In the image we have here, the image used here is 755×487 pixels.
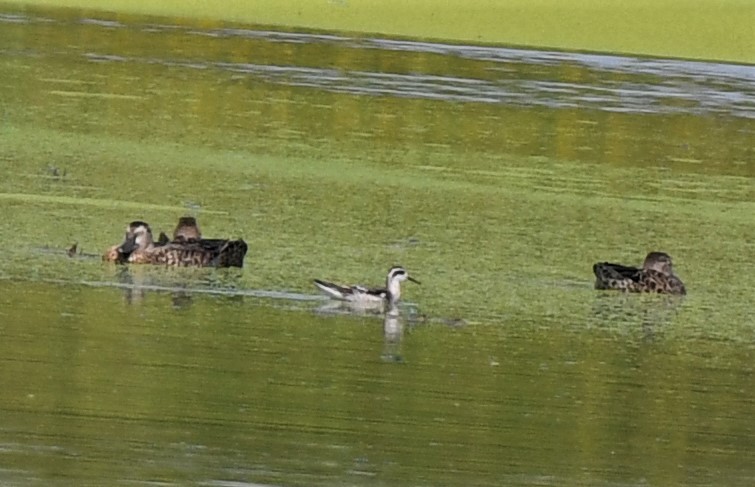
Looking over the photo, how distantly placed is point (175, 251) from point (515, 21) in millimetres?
24096

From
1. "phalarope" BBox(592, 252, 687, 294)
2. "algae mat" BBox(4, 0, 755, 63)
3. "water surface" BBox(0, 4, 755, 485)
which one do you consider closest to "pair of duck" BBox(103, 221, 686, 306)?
"phalarope" BBox(592, 252, 687, 294)

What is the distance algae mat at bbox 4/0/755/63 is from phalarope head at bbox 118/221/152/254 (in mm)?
21980

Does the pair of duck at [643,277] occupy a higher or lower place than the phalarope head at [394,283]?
higher

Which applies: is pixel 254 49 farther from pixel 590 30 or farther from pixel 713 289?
pixel 713 289

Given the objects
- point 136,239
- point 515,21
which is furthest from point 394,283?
point 515,21

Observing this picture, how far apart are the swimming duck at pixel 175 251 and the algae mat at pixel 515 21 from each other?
21.9 metres

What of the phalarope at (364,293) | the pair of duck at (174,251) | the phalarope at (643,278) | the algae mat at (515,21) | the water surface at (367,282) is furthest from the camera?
the algae mat at (515,21)

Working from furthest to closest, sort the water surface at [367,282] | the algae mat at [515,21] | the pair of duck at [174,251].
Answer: the algae mat at [515,21] → the pair of duck at [174,251] → the water surface at [367,282]

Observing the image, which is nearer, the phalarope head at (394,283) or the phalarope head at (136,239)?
the phalarope head at (394,283)

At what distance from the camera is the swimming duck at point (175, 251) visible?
1298 cm

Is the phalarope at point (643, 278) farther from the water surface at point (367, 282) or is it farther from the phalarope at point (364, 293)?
the phalarope at point (364, 293)

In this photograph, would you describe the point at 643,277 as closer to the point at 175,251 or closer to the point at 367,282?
the point at 367,282

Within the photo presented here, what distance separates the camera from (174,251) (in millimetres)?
13156

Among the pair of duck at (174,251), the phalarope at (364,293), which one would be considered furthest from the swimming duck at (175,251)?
the phalarope at (364,293)
